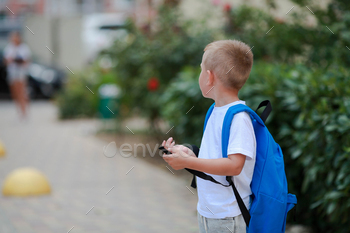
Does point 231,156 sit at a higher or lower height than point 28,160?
higher

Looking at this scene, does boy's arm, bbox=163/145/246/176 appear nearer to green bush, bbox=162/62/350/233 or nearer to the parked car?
green bush, bbox=162/62/350/233

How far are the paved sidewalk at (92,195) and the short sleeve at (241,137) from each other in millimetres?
2268

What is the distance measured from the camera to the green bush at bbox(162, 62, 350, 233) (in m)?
3.02

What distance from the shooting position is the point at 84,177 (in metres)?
5.88

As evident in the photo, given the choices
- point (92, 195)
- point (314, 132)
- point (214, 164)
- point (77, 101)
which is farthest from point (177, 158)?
point (77, 101)

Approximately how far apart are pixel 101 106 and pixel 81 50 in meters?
11.0

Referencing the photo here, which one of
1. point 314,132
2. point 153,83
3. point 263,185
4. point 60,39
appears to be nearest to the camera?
point 263,185

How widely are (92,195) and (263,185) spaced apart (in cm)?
351

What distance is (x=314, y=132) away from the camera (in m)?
3.21

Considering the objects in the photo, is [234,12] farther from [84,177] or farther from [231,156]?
[231,156]

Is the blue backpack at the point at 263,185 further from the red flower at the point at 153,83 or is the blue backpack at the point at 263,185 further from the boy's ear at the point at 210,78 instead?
the red flower at the point at 153,83

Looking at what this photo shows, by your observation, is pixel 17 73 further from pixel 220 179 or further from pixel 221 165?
pixel 221 165

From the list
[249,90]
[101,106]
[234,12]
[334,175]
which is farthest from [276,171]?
[101,106]

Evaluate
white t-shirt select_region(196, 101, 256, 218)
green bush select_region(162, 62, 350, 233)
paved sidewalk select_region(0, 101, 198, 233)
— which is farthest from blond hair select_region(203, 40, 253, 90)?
paved sidewalk select_region(0, 101, 198, 233)
